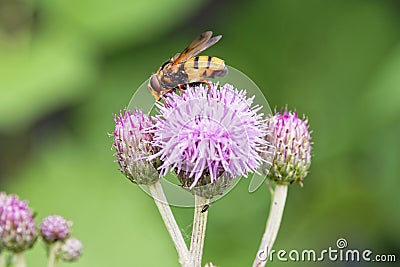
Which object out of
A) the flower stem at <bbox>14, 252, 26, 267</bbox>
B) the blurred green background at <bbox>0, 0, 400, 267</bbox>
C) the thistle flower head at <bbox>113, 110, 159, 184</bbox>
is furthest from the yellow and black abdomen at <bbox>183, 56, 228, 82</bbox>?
the blurred green background at <bbox>0, 0, 400, 267</bbox>

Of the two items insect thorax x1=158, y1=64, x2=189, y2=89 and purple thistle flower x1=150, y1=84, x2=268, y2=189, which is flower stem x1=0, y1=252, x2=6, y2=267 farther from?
insect thorax x1=158, y1=64, x2=189, y2=89

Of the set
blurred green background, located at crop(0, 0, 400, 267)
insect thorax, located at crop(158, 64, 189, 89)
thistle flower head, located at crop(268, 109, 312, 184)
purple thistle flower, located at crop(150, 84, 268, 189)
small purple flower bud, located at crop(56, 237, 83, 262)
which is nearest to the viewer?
purple thistle flower, located at crop(150, 84, 268, 189)

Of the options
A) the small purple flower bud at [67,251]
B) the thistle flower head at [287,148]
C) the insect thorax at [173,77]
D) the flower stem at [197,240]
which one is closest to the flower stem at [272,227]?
the thistle flower head at [287,148]

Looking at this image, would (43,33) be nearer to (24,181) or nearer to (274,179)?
(24,181)

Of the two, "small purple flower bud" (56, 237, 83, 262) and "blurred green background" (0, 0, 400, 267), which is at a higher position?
"blurred green background" (0, 0, 400, 267)

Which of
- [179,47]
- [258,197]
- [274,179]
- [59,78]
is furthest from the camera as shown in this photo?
[179,47]

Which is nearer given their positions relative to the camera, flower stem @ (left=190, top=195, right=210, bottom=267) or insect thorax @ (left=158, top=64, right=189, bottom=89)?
flower stem @ (left=190, top=195, right=210, bottom=267)

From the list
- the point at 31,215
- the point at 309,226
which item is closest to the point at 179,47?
the point at 309,226

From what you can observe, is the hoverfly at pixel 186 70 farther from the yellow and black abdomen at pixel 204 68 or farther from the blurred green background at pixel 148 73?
the blurred green background at pixel 148 73
